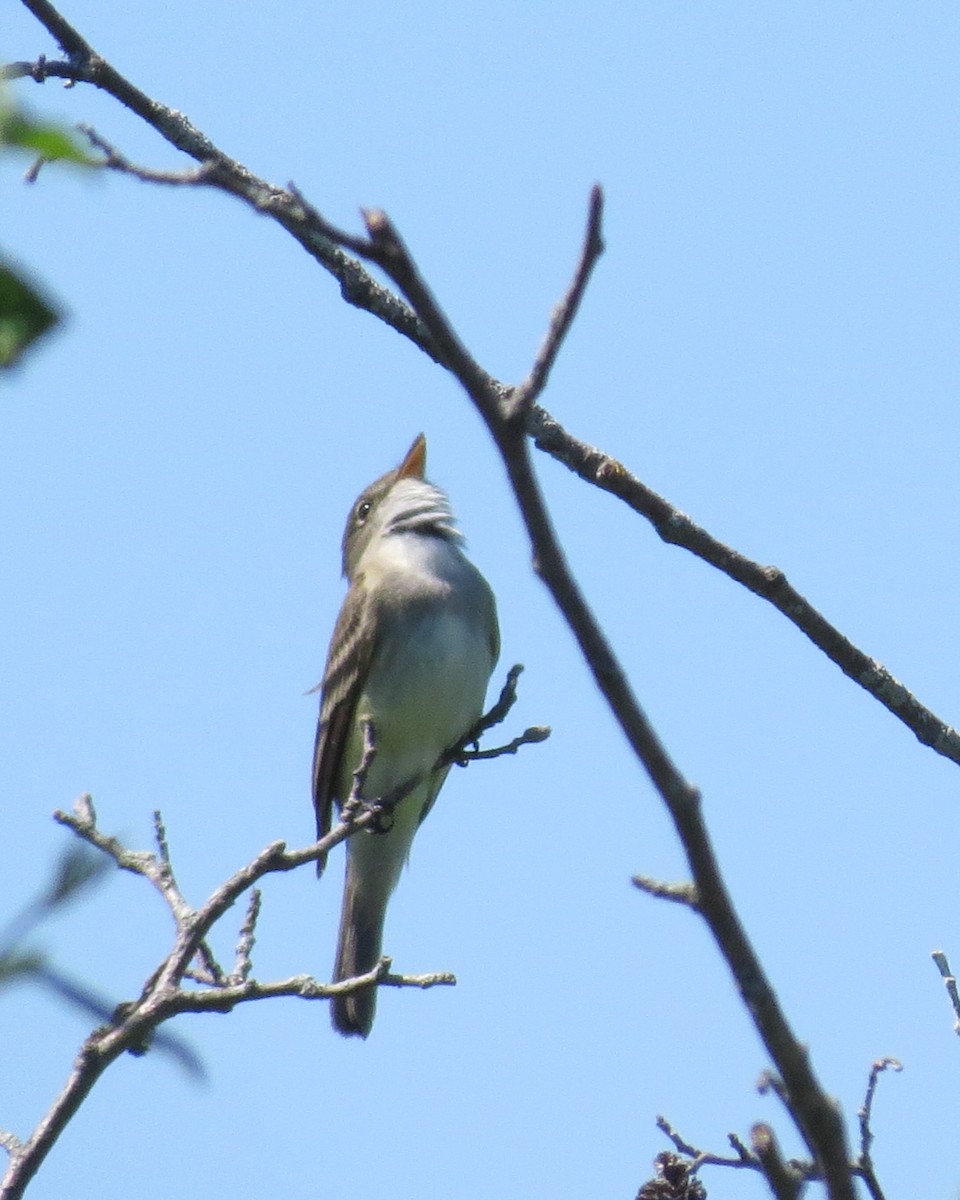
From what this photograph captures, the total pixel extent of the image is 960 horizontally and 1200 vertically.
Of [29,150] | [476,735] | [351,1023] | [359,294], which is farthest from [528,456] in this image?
[351,1023]

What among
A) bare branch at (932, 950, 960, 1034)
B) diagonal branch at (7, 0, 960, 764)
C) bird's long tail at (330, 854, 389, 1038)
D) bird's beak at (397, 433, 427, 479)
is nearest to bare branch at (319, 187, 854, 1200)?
diagonal branch at (7, 0, 960, 764)

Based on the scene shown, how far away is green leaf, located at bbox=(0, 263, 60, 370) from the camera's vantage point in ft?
3.97

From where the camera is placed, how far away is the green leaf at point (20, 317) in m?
1.21

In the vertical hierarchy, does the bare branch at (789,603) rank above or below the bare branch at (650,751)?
above

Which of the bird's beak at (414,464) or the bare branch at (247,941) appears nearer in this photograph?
the bare branch at (247,941)

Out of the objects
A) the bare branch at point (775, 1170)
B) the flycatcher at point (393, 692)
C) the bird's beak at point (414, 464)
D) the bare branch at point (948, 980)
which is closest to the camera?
the bare branch at point (775, 1170)

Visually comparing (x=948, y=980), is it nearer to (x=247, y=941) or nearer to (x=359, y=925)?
(x=247, y=941)

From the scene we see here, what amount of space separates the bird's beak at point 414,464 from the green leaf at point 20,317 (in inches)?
313

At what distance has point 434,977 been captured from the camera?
4.74 meters

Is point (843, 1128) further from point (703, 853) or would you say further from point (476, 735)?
point (476, 735)

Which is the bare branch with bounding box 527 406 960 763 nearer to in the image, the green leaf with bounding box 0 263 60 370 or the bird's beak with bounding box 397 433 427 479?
the green leaf with bounding box 0 263 60 370

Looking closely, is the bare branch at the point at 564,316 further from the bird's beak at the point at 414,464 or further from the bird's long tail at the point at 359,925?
the bird's beak at the point at 414,464

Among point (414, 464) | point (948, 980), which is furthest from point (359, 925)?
point (948, 980)

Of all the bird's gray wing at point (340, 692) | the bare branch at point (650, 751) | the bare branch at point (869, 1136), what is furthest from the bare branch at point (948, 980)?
the bird's gray wing at point (340, 692)
